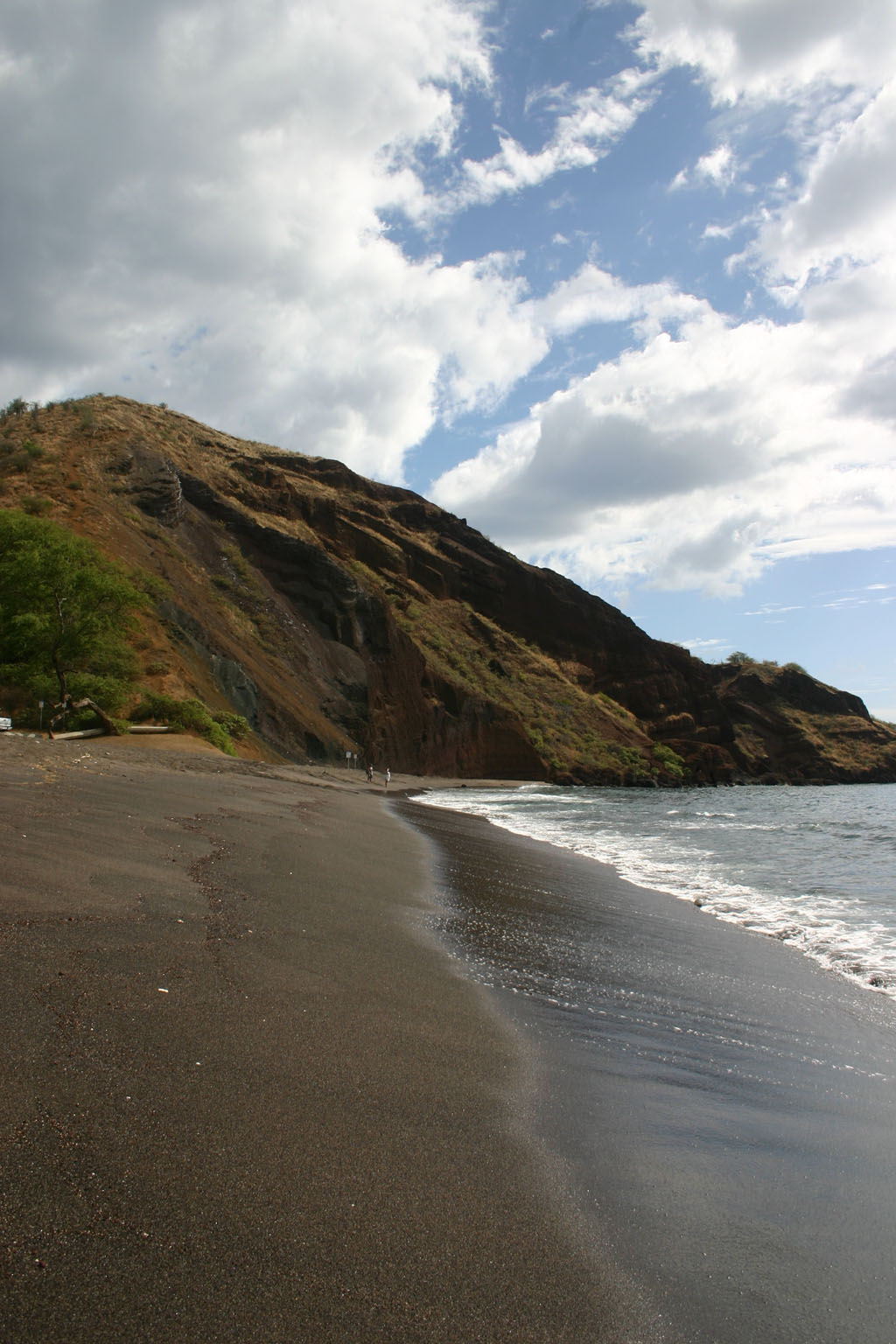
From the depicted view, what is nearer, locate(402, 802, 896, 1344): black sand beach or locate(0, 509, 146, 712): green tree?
locate(402, 802, 896, 1344): black sand beach

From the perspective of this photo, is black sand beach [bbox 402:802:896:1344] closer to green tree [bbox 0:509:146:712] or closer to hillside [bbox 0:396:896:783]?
green tree [bbox 0:509:146:712]

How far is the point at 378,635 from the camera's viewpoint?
54.7 m

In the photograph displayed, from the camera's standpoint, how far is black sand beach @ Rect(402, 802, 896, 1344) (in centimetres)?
259

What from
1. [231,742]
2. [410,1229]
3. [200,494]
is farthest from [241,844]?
[200,494]

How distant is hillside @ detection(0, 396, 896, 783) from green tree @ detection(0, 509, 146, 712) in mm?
3009

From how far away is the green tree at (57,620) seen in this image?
73.2 feet

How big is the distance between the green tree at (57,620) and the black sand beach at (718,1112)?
18.2 m

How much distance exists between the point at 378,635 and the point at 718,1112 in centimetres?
5136

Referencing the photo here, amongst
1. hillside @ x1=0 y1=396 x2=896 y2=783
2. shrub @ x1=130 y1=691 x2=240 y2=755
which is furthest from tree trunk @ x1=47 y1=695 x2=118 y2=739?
hillside @ x1=0 y1=396 x2=896 y2=783

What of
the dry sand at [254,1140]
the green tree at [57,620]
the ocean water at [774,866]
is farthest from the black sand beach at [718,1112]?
the green tree at [57,620]

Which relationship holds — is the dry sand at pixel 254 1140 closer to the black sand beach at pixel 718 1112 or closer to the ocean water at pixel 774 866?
the black sand beach at pixel 718 1112

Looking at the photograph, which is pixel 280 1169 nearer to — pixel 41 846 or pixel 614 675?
pixel 41 846

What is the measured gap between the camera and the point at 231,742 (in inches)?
1049

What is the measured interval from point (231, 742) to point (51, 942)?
23.1 metres
